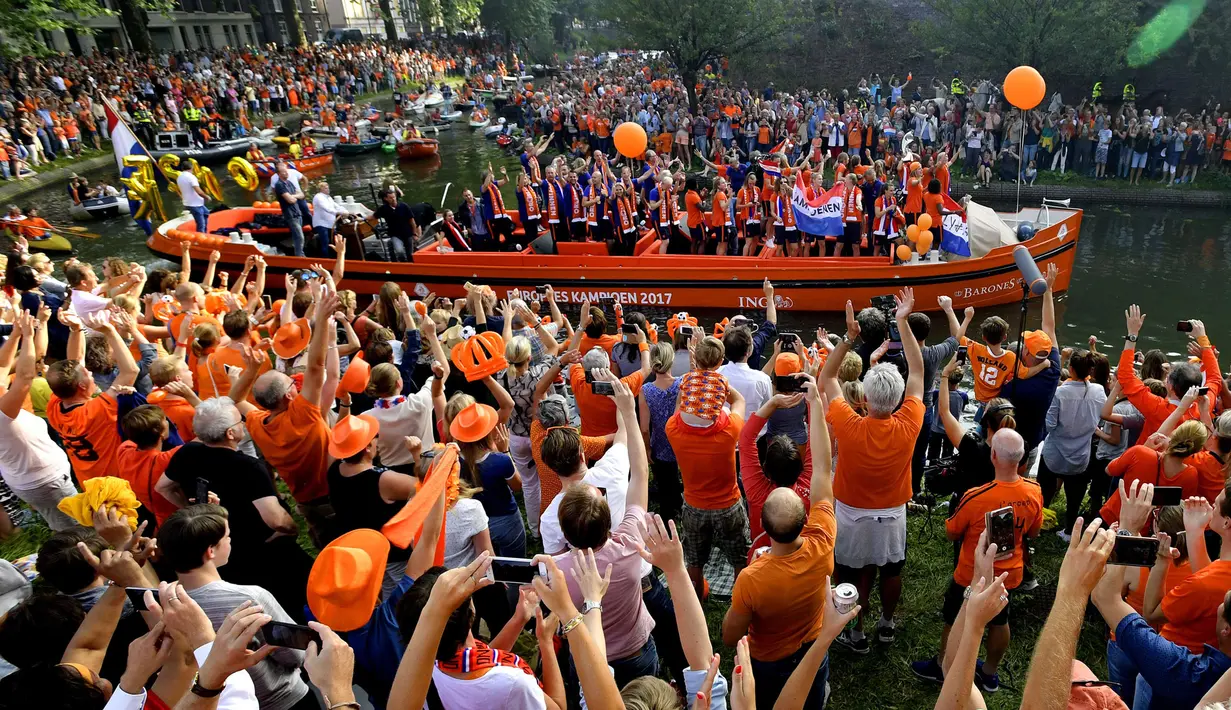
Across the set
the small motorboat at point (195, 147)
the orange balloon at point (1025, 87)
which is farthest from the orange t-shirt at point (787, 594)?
the small motorboat at point (195, 147)

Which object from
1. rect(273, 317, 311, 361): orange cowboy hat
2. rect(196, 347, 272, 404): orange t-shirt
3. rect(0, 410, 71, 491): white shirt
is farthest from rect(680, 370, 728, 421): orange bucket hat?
rect(0, 410, 71, 491): white shirt

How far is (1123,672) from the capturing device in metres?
3.14

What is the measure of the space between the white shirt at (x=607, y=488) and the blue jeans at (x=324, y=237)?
405 inches

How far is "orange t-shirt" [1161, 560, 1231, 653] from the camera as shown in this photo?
8.89ft

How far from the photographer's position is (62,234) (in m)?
17.6

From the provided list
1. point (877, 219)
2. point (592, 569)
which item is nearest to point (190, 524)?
point (592, 569)

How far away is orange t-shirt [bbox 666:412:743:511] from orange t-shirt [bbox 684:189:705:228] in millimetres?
7690

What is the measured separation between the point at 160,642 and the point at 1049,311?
18.9ft

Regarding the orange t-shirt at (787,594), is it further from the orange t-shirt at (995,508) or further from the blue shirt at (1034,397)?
the blue shirt at (1034,397)

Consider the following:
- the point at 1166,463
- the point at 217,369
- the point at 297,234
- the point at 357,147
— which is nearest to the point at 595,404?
the point at 217,369

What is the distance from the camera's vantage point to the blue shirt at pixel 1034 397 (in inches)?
204

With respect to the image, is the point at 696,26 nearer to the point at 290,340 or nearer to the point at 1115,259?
the point at 1115,259

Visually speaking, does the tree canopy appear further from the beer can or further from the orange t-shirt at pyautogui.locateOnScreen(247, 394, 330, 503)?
the beer can

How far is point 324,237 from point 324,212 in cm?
41
